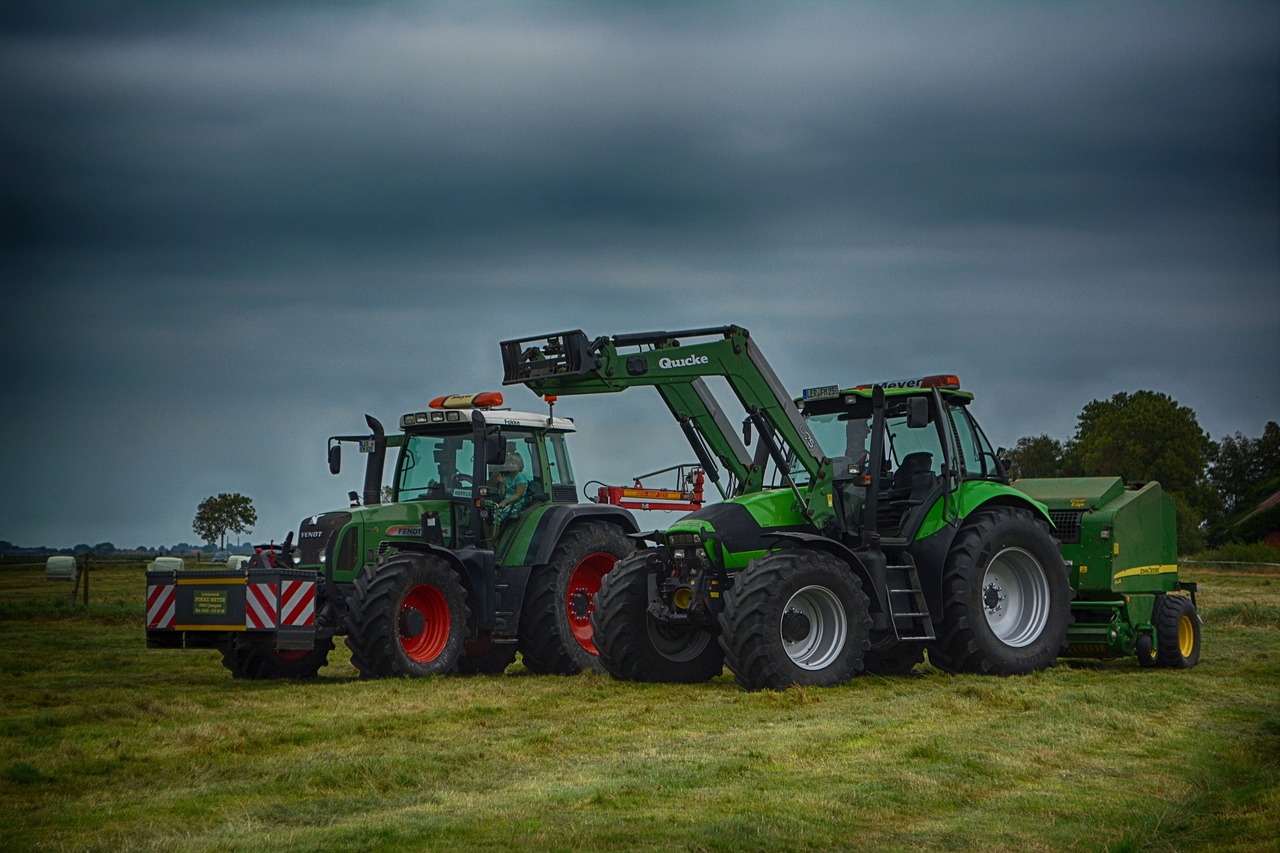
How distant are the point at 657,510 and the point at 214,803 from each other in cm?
1066

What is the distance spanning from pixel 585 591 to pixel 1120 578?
19.3 feet

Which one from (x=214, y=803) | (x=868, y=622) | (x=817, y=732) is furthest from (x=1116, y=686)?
(x=214, y=803)

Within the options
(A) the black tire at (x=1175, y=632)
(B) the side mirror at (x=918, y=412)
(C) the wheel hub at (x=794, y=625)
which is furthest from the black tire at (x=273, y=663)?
(A) the black tire at (x=1175, y=632)

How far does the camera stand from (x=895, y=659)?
1439 centimetres

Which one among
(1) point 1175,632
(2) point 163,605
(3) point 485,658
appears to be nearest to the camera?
(2) point 163,605

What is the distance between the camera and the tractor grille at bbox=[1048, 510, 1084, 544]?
595 inches

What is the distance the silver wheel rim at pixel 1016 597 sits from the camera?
14211 mm

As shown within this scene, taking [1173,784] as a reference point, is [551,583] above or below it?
above

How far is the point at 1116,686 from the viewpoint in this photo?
12891 mm

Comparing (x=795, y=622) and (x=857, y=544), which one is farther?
(x=857, y=544)

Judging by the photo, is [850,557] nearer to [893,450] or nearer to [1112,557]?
[893,450]

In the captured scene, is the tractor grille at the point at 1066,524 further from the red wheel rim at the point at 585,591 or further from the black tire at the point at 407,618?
the black tire at the point at 407,618

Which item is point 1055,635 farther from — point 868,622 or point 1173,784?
point 1173,784

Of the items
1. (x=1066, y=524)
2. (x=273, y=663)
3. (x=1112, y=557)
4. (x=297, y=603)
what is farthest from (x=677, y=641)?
(x=1112, y=557)
